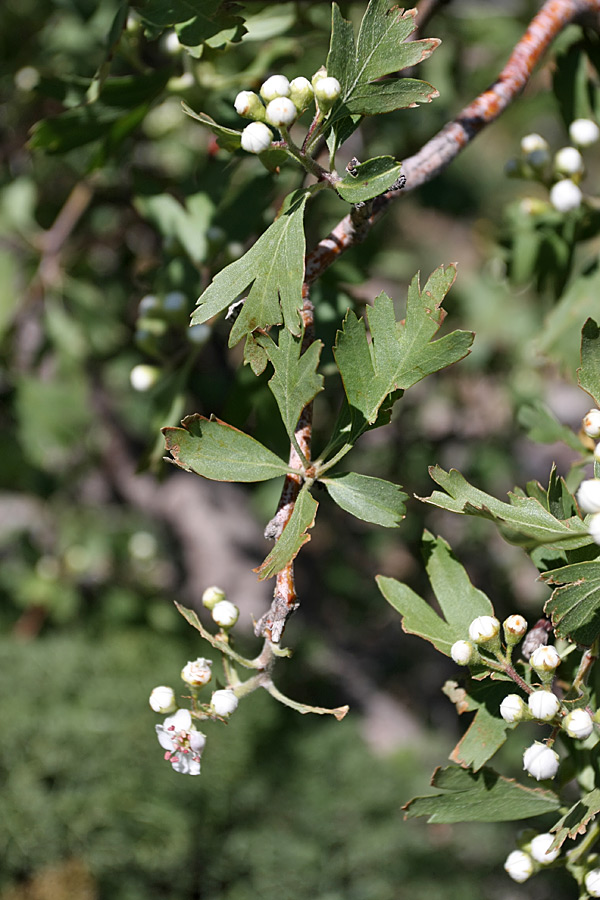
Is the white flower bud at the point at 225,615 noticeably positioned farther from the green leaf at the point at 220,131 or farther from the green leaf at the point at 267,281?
the green leaf at the point at 220,131

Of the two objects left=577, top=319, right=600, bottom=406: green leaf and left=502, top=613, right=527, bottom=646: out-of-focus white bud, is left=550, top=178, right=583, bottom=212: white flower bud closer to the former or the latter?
left=577, top=319, right=600, bottom=406: green leaf

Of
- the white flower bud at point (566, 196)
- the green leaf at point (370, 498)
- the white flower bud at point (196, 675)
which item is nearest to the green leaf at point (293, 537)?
the green leaf at point (370, 498)

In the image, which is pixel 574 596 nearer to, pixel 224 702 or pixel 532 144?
pixel 224 702

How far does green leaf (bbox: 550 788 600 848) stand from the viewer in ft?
1.73

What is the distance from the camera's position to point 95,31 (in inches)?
51.8

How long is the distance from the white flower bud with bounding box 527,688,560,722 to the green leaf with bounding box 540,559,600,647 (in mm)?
43

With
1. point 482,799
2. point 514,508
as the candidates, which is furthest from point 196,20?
point 482,799

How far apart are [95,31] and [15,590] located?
4.63 feet

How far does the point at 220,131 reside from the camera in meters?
0.55

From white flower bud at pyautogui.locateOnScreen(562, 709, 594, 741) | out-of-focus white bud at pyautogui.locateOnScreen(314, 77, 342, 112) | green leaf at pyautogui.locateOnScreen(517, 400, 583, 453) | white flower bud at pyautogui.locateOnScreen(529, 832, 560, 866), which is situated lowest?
white flower bud at pyautogui.locateOnScreen(529, 832, 560, 866)

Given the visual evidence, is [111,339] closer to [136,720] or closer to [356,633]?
[136,720]

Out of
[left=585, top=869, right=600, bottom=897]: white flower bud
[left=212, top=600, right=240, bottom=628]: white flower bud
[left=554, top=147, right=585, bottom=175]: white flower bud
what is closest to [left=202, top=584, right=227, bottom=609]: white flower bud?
[left=212, top=600, right=240, bottom=628]: white flower bud

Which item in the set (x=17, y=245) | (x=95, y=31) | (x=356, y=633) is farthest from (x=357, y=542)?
(x=95, y=31)

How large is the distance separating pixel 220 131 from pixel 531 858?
63 centimetres
